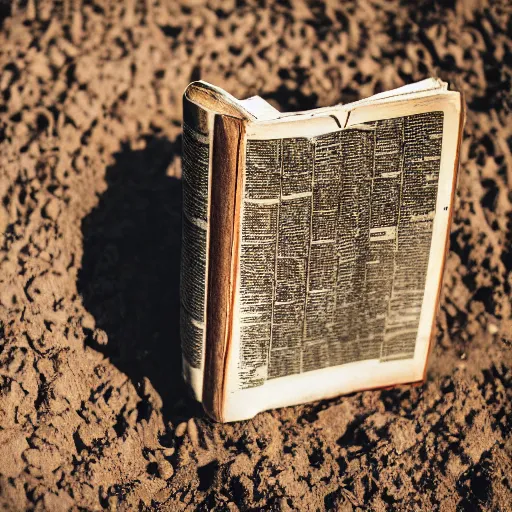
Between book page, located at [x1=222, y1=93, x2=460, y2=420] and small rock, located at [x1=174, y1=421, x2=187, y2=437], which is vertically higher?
book page, located at [x1=222, y1=93, x2=460, y2=420]

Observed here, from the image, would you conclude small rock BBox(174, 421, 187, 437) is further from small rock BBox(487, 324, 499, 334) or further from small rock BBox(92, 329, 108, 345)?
small rock BBox(487, 324, 499, 334)

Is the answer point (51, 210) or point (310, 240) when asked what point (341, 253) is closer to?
point (310, 240)

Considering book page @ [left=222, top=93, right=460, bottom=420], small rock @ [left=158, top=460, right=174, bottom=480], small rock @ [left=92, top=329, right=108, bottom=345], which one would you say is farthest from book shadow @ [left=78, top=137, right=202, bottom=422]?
book page @ [left=222, top=93, right=460, bottom=420]

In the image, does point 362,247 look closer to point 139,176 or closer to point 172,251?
point 172,251

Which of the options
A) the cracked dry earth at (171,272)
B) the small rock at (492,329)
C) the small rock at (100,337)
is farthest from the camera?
the small rock at (492,329)

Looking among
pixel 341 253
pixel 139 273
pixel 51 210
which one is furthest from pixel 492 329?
pixel 51 210

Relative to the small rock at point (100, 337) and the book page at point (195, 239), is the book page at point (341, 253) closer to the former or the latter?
the book page at point (195, 239)

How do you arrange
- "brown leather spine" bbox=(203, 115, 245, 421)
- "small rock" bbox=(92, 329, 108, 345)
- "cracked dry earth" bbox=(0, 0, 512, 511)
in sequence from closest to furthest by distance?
"brown leather spine" bbox=(203, 115, 245, 421) → "cracked dry earth" bbox=(0, 0, 512, 511) → "small rock" bbox=(92, 329, 108, 345)

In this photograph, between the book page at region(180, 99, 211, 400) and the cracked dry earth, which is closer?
the book page at region(180, 99, 211, 400)

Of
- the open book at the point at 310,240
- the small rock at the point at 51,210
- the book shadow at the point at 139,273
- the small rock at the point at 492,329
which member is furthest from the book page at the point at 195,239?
the small rock at the point at 492,329
